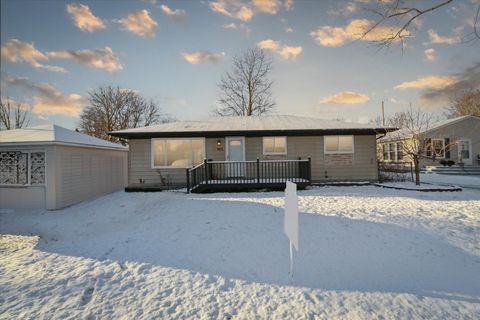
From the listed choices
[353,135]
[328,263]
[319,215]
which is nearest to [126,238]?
[328,263]

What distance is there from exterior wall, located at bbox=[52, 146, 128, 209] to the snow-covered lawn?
2626 millimetres

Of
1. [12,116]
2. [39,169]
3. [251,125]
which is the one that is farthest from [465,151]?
[12,116]

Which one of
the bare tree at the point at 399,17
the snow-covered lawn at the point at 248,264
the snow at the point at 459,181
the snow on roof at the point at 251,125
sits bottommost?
the snow-covered lawn at the point at 248,264

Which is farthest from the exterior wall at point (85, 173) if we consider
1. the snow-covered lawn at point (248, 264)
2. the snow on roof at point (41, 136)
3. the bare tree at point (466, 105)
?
the bare tree at point (466, 105)

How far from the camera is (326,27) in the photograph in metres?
12.2

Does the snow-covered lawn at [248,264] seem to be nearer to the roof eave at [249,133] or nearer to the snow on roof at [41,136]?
the snow on roof at [41,136]

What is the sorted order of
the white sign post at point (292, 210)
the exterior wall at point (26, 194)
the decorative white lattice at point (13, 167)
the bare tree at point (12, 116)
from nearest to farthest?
the white sign post at point (292, 210), the exterior wall at point (26, 194), the decorative white lattice at point (13, 167), the bare tree at point (12, 116)

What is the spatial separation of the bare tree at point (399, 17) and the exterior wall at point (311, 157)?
22.7ft

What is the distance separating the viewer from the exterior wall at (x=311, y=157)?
13.5 metres

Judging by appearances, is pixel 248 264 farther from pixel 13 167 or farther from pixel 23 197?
pixel 13 167

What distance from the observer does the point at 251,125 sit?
46.3ft

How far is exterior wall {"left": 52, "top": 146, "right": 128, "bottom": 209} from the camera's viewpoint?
10758 mm

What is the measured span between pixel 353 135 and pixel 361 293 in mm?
11103

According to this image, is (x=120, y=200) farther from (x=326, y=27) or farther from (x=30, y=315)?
(x=326, y=27)
